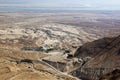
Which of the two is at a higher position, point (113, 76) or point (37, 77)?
point (113, 76)

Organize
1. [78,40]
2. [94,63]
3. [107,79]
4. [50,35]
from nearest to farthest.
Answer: [107,79], [94,63], [78,40], [50,35]

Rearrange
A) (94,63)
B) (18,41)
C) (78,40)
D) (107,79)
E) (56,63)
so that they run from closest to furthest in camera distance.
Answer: (107,79), (94,63), (56,63), (18,41), (78,40)

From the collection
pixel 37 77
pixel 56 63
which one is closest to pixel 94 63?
pixel 56 63

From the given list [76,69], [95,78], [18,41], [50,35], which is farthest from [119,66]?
[50,35]

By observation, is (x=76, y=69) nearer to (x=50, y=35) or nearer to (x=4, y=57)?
(x=4, y=57)

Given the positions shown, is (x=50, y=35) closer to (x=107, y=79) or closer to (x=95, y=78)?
(x=95, y=78)

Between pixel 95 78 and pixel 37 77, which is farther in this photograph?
pixel 95 78

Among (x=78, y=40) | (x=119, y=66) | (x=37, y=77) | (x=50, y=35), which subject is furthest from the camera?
(x=50, y=35)

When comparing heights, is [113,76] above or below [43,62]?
above

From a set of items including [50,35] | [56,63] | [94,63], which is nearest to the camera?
[94,63]
